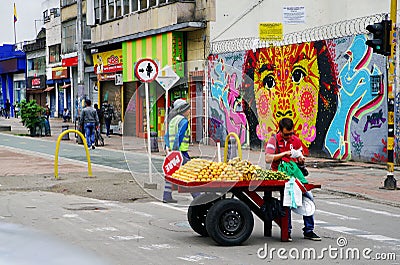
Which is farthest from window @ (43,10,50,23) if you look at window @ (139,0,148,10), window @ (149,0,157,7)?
window @ (149,0,157,7)

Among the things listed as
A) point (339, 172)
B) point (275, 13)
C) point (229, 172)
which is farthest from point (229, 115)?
point (275, 13)

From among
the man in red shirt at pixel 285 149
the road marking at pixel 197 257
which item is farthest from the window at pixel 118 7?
the road marking at pixel 197 257

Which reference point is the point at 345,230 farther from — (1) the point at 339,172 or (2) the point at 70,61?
(2) the point at 70,61

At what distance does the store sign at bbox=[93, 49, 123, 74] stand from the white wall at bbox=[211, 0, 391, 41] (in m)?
9.27

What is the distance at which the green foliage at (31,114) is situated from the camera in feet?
114

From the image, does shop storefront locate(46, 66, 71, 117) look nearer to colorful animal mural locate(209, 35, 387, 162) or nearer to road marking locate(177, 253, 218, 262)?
colorful animal mural locate(209, 35, 387, 162)

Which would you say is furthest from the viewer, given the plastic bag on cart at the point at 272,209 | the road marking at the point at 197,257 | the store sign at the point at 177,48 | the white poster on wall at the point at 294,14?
the store sign at the point at 177,48

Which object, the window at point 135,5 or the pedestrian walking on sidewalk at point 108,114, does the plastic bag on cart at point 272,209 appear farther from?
the pedestrian walking on sidewalk at point 108,114

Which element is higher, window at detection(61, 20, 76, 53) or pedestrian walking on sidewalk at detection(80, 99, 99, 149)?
window at detection(61, 20, 76, 53)

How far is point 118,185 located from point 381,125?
Result: 8.90 metres

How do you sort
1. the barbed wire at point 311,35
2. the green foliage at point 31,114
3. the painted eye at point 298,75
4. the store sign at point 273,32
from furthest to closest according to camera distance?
the green foliage at point 31,114 → the store sign at point 273,32 → the painted eye at point 298,75 → the barbed wire at point 311,35

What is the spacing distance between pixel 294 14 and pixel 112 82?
1660cm

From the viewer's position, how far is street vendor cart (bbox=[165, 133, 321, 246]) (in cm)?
819

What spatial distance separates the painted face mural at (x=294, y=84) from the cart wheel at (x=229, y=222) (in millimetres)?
14357
